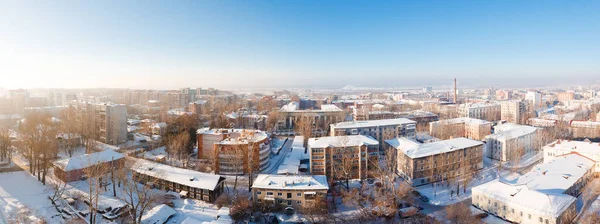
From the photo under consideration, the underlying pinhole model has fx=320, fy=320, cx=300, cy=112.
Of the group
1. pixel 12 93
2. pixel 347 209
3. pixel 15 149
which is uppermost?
pixel 12 93

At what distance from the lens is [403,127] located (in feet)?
70.9

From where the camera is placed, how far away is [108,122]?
20.0m

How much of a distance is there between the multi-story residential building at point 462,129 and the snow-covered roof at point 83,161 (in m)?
20.1

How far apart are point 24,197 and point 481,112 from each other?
117 feet

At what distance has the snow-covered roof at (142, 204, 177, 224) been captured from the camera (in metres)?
9.71

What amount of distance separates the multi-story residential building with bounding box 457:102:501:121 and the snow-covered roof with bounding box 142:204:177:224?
30.4m

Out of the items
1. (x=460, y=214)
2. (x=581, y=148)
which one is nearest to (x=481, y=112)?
(x=581, y=148)

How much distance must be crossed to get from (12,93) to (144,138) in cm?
2848

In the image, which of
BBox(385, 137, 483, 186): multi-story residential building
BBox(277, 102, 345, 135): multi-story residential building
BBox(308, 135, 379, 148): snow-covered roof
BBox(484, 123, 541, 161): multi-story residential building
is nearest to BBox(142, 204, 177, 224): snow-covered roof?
BBox(308, 135, 379, 148): snow-covered roof

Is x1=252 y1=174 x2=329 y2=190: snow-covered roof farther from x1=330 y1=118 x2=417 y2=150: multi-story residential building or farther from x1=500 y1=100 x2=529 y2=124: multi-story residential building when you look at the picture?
x1=500 y1=100 x2=529 y2=124: multi-story residential building

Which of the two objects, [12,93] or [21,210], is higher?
[12,93]

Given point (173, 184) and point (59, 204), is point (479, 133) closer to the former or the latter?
point (173, 184)

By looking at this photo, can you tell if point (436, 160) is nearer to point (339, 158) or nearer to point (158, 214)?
point (339, 158)

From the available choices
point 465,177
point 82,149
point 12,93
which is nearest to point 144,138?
point 82,149
